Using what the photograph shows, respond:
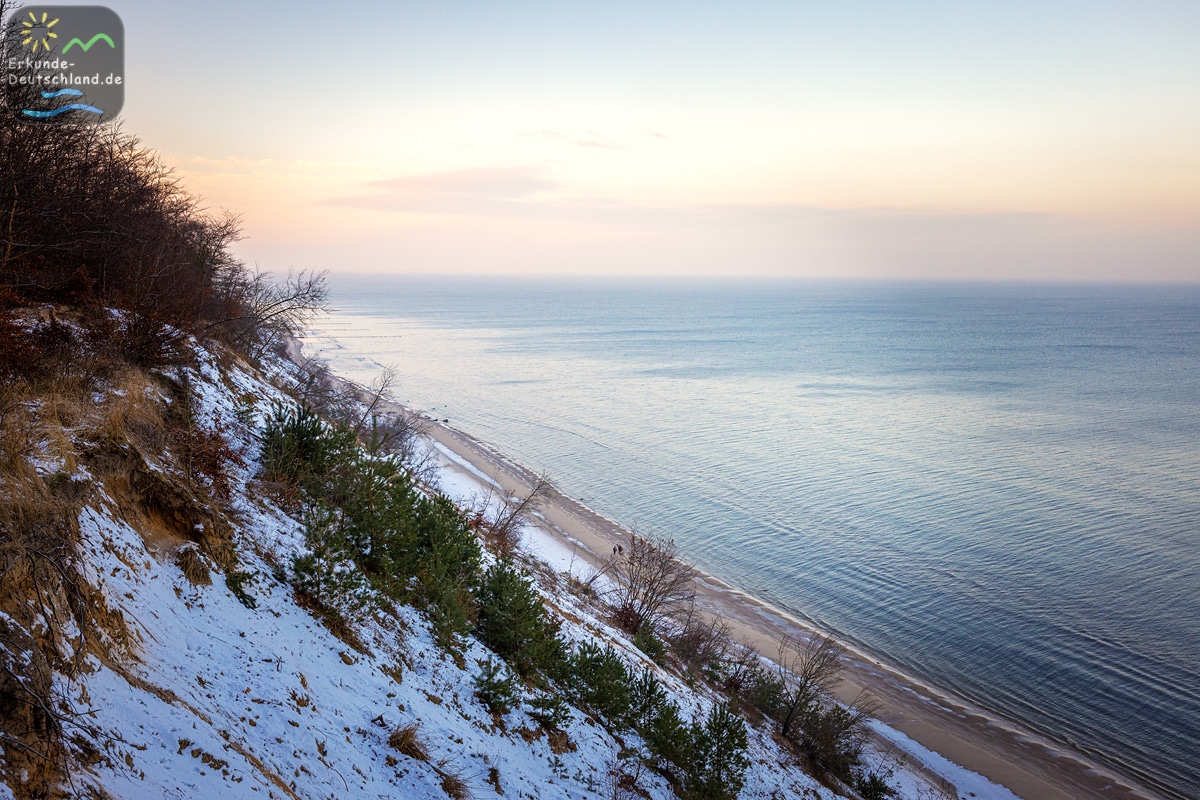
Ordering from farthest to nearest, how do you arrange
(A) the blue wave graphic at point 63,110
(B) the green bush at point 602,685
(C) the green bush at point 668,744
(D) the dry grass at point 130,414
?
(B) the green bush at point 602,685, (C) the green bush at point 668,744, (A) the blue wave graphic at point 63,110, (D) the dry grass at point 130,414

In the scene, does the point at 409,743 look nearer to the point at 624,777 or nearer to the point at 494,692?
the point at 494,692

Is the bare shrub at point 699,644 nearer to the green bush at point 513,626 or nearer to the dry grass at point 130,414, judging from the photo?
the green bush at point 513,626

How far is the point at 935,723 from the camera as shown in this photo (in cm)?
2298

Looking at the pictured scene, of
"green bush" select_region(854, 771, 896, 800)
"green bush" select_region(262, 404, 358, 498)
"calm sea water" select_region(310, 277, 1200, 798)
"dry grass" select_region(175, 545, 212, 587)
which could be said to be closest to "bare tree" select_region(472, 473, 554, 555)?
"calm sea water" select_region(310, 277, 1200, 798)

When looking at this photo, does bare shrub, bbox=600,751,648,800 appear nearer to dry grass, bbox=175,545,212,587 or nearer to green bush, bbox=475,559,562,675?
green bush, bbox=475,559,562,675

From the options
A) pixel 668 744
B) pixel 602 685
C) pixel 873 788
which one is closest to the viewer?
pixel 668 744

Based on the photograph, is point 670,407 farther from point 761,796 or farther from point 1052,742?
point 761,796

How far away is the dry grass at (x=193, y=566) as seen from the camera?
740cm

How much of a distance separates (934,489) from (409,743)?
4364 centimetres

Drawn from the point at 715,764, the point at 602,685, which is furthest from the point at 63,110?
the point at 715,764

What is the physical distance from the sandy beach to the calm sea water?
982mm

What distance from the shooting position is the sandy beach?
2034 cm

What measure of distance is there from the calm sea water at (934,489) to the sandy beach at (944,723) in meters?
0.98

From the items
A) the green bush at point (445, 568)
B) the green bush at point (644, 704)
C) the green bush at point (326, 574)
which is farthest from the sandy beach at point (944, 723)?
the green bush at point (326, 574)
